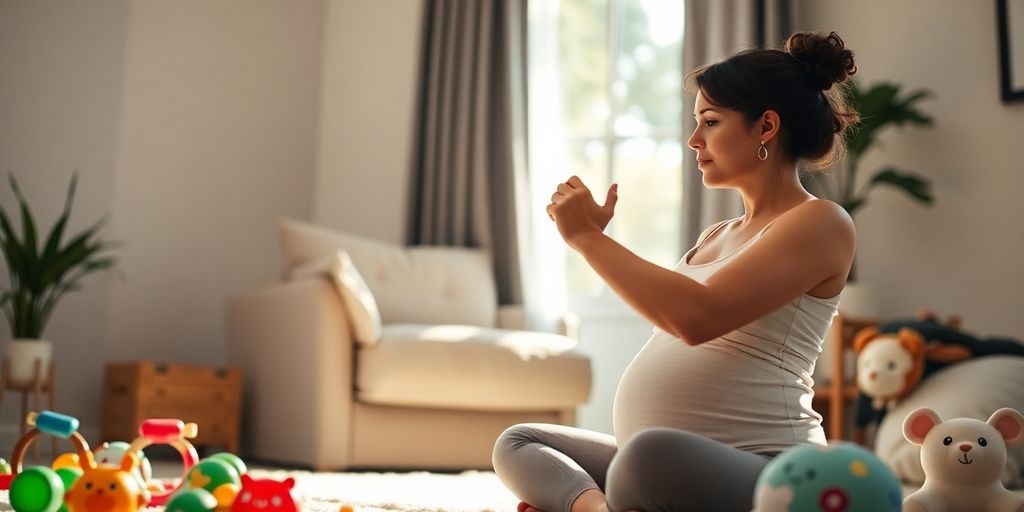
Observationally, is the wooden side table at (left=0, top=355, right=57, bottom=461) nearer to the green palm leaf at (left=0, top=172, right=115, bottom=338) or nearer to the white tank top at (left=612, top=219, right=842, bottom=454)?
the green palm leaf at (left=0, top=172, right=115, bottom=338)

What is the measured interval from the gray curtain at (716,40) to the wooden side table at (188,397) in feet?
5.77

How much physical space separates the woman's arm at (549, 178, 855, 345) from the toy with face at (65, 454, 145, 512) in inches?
25.8

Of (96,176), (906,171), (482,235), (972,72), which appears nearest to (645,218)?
(482,235)

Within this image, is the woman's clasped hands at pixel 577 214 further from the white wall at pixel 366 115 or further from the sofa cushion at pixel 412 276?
the white wall at pixel 366 115

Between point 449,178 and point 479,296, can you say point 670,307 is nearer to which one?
point 479,296

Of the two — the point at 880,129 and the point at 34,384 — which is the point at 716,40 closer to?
the point at 880,129

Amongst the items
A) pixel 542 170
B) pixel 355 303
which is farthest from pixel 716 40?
pixel 355 303

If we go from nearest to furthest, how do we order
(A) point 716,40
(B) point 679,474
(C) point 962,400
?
(B) point 679,474
(C) point 962,400
(A) point 716,40

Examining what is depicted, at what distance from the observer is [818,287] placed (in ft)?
4.67

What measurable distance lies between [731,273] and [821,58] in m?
0.38

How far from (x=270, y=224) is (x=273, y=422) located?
1.47 m

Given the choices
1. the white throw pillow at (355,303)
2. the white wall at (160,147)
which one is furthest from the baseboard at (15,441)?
the white throw pillow at (355,303)

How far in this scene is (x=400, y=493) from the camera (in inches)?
93.8

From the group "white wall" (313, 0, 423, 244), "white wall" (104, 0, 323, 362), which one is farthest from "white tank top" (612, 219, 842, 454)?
"white wall" (313, 0, 423, 244)
